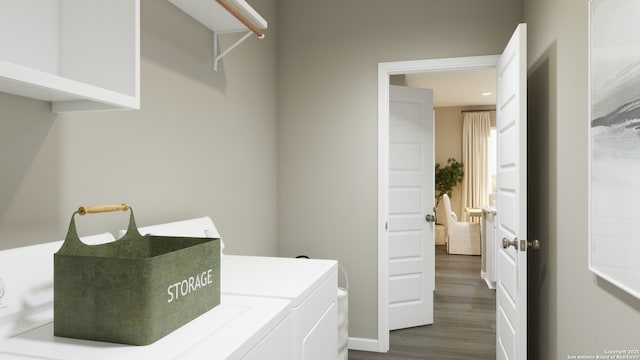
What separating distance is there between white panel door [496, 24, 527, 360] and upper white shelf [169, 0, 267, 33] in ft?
4.24

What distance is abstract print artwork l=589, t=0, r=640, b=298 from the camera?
114cm

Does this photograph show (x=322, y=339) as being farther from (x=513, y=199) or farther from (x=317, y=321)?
(x=513, y=199)

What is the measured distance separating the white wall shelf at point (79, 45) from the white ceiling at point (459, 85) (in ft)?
14.3

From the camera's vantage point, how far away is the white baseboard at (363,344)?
3.00 m

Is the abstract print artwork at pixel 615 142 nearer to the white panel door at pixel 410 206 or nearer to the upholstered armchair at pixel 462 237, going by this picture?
the white panel door at pixel 410 206

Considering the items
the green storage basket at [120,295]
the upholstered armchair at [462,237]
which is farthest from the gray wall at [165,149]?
the upholstered armchair at [462,237]

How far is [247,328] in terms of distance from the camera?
987 mm

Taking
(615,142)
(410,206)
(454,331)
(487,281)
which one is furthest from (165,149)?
(487,281)

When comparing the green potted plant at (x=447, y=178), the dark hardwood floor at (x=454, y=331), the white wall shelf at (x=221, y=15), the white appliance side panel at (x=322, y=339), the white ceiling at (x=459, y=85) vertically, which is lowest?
the dark hardwood floor at (x=454, y=331)

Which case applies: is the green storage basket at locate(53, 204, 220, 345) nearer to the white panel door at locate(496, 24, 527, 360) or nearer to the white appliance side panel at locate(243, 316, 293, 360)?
the white appliance side panel at locate(243, 316, 293, 360)

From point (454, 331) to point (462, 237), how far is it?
12.3 feet

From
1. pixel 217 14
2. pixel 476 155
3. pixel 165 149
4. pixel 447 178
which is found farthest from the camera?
pixel 476 155

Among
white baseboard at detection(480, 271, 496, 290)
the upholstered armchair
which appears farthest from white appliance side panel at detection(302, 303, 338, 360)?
the upholstered armchair

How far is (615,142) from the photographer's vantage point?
125 cm
